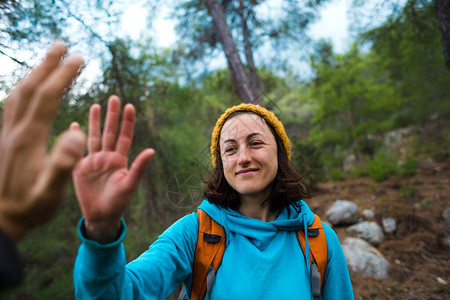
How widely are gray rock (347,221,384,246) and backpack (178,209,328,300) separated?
484 centimetres

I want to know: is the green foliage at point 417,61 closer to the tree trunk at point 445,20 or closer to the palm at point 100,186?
the tree trunk at point 445,20

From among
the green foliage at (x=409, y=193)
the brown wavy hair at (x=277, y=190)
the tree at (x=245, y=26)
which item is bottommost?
the green foliage at (x=409, y=193)

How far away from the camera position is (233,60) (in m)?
4.11

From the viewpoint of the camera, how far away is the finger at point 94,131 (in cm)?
83

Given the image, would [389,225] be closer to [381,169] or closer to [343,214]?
[343,214]

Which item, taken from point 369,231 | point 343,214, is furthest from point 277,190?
point 343,214

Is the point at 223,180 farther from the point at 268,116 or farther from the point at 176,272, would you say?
the point at 176,272

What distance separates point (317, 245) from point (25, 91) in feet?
5.70

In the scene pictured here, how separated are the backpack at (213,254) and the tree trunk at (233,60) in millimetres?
2816

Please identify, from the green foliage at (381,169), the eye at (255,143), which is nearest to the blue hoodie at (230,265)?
the eye at (255,143)

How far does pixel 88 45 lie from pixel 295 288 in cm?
352

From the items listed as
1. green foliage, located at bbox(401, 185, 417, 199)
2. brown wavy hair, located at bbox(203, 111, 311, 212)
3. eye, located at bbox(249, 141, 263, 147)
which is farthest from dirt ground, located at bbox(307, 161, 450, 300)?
eye, located at bbox(249, 141, 263, 147)

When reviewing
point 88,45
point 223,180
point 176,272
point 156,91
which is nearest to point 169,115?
point 156,91

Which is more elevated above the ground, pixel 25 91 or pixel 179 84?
pixel 179 84
